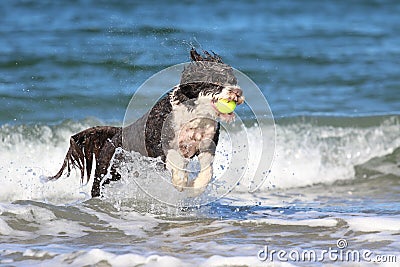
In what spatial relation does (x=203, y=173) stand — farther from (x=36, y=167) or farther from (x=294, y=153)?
(x=294, y=153)

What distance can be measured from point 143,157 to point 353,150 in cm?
427

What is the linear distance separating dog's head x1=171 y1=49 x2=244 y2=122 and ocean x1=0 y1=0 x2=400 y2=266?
620 millimetres

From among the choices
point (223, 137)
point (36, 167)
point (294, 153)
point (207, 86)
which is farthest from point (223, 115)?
point (294, 153)

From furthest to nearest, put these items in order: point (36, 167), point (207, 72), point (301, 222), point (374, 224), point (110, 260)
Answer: point (36, 167)
point (301, 222)
point (374, 224)
point (207, 72)
point (110, 260)

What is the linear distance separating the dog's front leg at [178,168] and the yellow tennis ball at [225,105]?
1.54 feet

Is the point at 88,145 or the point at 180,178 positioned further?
the point at 88,145

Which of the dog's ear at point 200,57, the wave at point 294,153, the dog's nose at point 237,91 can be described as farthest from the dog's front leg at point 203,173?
the wave at point 294,153

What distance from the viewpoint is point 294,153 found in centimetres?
934

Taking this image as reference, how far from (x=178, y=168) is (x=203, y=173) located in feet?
0.55

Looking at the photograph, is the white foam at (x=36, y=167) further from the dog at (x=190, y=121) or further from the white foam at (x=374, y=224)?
the white foam at (x=374, y=224)

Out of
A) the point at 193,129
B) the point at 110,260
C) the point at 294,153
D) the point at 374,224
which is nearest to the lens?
the point at 110,260

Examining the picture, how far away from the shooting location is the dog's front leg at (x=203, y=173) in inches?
224

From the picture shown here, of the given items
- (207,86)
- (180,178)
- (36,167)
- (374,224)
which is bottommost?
(374,224)

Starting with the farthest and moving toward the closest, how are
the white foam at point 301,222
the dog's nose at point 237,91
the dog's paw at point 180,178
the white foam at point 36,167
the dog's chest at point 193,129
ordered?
1. the white foam at point 36,167
2. the white foam at point 301,222
3. the dog's paw at point 180,178
4. the dog's chest at point 193,129
5. the dog's nose at point 237,91
